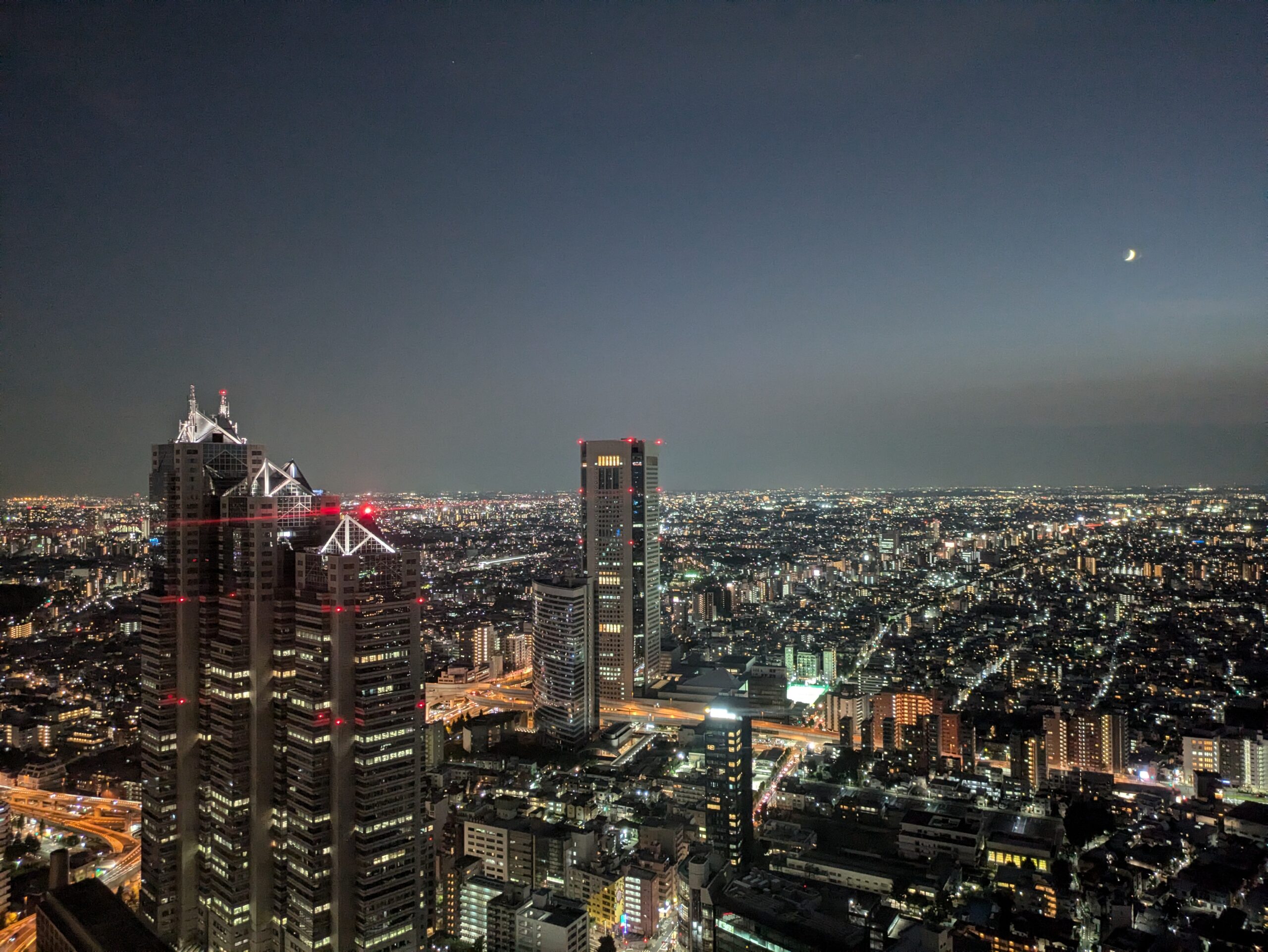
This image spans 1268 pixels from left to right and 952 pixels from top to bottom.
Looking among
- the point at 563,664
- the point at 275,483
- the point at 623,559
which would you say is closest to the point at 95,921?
the point at 275,483

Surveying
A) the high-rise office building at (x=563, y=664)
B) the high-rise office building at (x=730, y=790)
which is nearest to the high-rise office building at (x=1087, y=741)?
the high-rise office building at (x=730, y=790)

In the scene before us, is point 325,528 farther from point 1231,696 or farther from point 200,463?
point 1231,696

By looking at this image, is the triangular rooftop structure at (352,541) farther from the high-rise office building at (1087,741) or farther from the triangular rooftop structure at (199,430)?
the high-rise office building at (1087,741)

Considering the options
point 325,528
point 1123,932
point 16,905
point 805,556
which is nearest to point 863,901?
point 1123,932

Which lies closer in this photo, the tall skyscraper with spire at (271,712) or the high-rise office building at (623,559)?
the tall skyscraper with spire at (271,712)

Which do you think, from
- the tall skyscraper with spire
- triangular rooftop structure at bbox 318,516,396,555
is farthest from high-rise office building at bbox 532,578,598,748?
triangular rooftop structure at bbox 318,516,396,555
